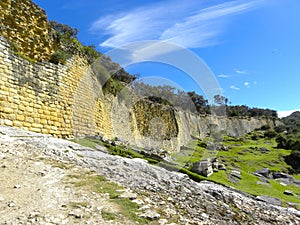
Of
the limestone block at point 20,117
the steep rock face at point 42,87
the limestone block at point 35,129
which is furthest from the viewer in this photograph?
the limestone block at point 35,129

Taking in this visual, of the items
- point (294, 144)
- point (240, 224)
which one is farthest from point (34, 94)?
point (294, 144)

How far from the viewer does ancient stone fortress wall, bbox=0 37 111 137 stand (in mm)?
11055

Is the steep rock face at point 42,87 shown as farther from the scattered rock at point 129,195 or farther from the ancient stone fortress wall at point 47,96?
the scattered rock at point 129,195

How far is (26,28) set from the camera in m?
13.2

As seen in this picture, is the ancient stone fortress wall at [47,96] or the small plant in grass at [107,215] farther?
the ancient stone fortress wall at [47,96]

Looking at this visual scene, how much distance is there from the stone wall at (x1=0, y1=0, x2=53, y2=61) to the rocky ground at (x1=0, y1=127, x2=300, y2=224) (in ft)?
15.2

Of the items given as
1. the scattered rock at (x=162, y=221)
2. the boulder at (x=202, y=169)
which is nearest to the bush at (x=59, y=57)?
the boulder at (x=202, y=169)

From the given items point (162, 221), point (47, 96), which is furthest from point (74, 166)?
point (47, 96)

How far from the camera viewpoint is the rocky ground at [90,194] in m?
5.65

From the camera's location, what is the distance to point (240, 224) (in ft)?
25.5

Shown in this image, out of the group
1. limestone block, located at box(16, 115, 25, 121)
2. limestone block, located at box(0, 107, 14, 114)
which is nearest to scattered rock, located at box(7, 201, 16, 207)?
limestone block, located at box(0, 107, 14, 114)

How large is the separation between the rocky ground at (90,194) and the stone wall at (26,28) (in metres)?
4.63

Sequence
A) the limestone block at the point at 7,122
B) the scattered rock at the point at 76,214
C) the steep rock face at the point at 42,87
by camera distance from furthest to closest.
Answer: the steep rock face at the point at 42,87, the limestone block at the point at 7,122, the scattered rock at the point at 76,214

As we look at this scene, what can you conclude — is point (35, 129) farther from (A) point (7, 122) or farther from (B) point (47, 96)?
(B) point (47, 96)
